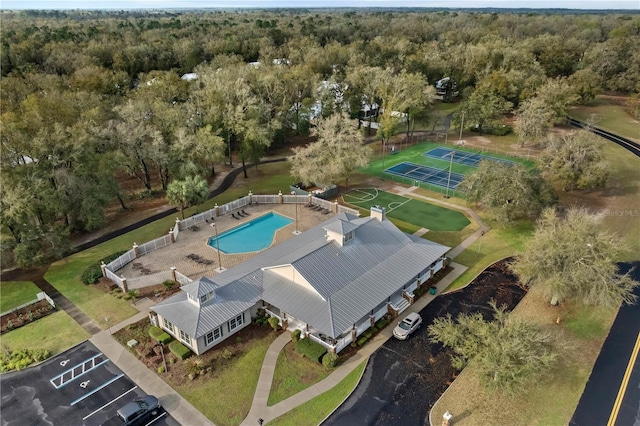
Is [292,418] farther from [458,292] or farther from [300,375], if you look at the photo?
[458,292]

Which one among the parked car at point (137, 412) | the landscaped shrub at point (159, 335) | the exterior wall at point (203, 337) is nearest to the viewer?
the parked car at point (137, 412)

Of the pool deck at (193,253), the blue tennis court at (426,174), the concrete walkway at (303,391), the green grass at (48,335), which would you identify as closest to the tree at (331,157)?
the pool deck at (193,253)

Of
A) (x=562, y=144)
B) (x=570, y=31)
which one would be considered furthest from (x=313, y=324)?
(x=570, y=31)

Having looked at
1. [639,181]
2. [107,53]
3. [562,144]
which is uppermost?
[107,53]

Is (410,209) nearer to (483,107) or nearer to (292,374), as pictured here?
(292,374)

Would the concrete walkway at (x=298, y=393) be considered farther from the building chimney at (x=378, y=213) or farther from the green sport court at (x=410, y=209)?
the green sport court at (x=410, y=209)

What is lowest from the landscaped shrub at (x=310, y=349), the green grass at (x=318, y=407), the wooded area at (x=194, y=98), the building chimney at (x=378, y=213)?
the green grass at (x=318, y=407)

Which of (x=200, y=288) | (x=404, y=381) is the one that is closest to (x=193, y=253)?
(x=200, y=288)
